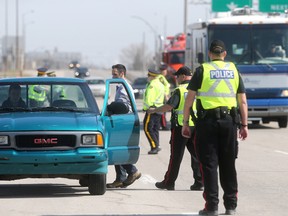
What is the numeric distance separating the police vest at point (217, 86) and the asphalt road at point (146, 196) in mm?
1271

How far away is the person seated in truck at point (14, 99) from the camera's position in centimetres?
1255

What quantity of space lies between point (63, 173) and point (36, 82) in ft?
5.91

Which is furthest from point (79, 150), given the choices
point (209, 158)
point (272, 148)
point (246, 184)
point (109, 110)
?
point (272, 148)

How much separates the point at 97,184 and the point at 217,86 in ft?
8.78

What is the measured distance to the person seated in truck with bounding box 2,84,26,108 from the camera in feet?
41.2

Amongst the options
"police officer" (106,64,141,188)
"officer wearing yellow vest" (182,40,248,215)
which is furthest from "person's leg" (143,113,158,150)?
"officer wearing yellow vest" (182,40,248,215)

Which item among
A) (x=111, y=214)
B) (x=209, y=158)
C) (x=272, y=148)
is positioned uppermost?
(x=209, y=158)

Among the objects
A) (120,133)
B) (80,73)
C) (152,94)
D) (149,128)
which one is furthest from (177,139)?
(80,73)

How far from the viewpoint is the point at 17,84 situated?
1281 centimetres

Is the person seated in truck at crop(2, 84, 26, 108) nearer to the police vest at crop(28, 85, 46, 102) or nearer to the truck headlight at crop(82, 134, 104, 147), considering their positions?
the police vest at crop(28, 85, 46, 102)

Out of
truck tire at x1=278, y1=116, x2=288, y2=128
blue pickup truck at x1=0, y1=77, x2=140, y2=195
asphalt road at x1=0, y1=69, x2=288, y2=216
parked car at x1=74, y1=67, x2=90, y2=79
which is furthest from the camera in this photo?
parked car at x1=74, y1=67, x2=90, y2=79

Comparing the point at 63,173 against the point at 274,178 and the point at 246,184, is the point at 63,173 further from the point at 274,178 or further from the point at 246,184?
the point at 274,178

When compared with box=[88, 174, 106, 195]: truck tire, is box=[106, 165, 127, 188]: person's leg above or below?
below

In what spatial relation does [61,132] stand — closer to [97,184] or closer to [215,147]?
[97,184]
